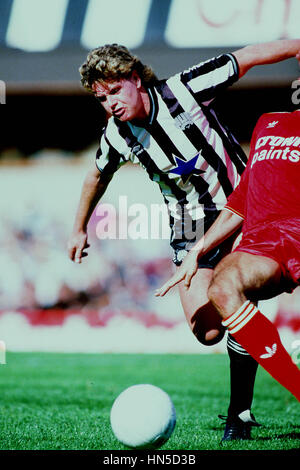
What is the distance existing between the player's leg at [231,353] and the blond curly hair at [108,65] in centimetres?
129

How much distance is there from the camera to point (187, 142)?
389cm

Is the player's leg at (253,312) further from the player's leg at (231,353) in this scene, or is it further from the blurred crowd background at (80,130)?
the blurred crowd background at (80,130)

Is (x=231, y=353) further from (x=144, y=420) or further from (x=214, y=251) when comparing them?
(x=144, y=420)

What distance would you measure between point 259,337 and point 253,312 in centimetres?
11

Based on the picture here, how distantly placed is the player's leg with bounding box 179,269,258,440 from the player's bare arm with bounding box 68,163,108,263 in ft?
2.29

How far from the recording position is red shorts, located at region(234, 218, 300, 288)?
114 inches

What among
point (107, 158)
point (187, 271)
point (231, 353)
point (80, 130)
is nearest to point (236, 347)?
point (231, 353)

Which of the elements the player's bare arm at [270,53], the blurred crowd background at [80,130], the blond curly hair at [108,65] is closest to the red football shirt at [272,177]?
the player's bare arm at [270,53]

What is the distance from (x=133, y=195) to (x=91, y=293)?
68.0 inches

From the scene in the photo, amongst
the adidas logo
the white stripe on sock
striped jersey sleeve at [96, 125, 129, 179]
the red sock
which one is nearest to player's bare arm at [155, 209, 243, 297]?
the red sock

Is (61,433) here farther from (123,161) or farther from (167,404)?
(123,161)

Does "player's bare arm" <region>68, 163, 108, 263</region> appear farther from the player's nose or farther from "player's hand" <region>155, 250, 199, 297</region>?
"player's hand" <region>155, 250, 199, 297</region>

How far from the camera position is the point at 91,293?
420 inches
